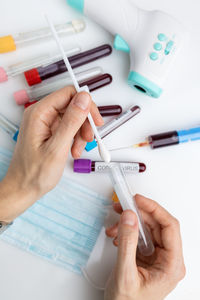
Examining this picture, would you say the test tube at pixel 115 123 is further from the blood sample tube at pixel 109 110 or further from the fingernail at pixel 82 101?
the fingernail at pixel 82 101

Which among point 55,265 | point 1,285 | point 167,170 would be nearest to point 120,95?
point 167,170

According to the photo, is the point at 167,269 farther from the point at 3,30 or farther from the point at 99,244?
the point at 3,30

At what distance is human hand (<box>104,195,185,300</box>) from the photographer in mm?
618

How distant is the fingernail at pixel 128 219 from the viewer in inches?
24.7

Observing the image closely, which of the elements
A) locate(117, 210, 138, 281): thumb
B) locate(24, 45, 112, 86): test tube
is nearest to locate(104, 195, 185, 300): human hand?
locate(117, 210, 138, 281): thumb

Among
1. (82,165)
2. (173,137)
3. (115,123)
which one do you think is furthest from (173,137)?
(82,165)

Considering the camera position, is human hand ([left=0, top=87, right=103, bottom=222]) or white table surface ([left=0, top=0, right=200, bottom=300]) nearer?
human hand ([left=0, top=87, right=103, bottom=222])

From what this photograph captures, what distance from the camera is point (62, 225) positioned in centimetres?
80

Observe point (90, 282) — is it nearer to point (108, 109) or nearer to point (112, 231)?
point (112, 231)

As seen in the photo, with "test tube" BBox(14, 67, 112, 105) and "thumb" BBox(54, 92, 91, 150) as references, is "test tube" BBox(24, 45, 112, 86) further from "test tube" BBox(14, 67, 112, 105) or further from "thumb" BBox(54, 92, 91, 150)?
"thumb" BBox(54, 92, 91, 150)

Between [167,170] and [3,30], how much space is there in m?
0.63

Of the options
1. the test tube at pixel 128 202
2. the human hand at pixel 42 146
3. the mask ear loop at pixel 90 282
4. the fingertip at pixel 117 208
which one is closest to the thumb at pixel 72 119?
the human hand at pixel 42 146

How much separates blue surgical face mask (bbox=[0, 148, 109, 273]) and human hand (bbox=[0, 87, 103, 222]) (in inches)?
2.5

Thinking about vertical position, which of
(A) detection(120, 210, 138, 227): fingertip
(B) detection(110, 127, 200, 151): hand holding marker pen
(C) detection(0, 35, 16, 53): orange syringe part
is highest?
(C) detection(0, 35, 16, 53): orange syringe part
